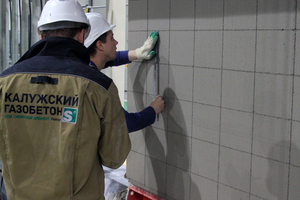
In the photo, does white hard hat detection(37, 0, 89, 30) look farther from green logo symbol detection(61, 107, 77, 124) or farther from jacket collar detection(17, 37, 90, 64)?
green logo symbol detection(61, 107, 77, 124)

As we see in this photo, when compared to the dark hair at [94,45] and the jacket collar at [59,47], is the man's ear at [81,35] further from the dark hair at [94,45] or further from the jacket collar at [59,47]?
the dark hair at [94,45]

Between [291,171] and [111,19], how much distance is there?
281cm

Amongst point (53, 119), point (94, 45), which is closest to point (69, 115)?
point (53, 119)

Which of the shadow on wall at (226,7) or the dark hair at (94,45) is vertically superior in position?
the shadow on wall at (226,7)

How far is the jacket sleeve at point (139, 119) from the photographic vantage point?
6.19 feet

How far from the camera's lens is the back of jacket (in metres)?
1.30

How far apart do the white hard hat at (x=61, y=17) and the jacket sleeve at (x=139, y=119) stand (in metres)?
0.68

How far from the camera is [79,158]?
133 centimetres

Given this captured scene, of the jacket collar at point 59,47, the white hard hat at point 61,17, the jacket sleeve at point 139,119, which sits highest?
the white hard hat at point 61,17

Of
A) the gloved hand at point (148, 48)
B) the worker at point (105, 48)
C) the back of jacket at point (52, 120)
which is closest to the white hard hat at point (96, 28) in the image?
the worker at point (105, 48)

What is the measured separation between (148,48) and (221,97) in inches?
25.1

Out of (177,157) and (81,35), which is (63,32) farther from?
(177,157)

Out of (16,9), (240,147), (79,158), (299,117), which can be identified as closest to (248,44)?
(299,117)

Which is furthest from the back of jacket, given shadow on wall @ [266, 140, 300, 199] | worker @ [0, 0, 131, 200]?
shadow on wall @ [266, 140, 300, 199]
